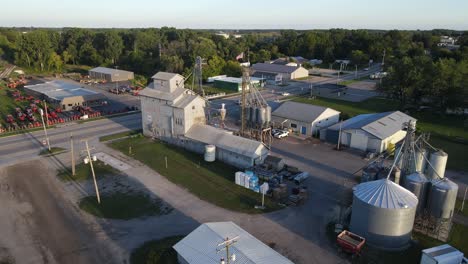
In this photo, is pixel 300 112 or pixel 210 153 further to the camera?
pixel 300 112

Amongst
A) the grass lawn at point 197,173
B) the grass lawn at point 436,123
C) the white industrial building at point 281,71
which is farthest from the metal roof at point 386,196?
the white industrial building at point 281,71

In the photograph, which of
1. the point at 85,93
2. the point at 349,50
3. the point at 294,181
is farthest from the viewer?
the point at 349,50

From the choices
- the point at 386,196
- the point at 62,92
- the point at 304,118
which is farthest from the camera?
the point at 62,92

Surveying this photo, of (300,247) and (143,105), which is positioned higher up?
(143,105)

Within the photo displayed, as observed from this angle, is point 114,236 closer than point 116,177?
Yes

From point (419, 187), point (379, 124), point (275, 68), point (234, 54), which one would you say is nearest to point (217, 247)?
point (419, 187)

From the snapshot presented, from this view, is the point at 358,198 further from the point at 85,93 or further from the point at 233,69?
the point at 233,69

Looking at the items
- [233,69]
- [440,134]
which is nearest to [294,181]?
[440,134]

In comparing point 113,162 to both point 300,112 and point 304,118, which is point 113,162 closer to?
point 304,118
